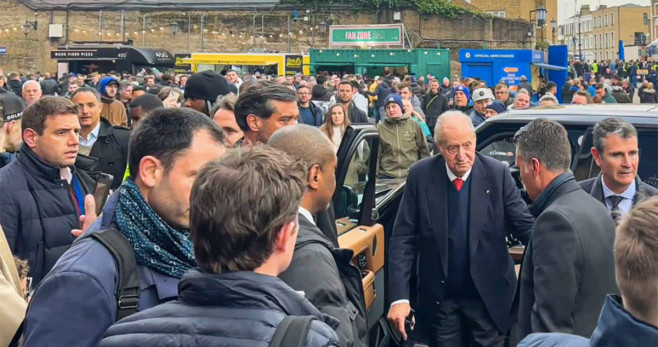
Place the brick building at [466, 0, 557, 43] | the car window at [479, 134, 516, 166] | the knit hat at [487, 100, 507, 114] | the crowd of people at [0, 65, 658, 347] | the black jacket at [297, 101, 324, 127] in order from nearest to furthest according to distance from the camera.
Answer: the crowd of people at [0, 65, 658, 347]
the car window at [479, 134, 516, 166]
the knit hat at [487, 100, 507, 114]
the black jacket at [297, 101, 324, 127]
the brick building at [466, 0, 557, 43]

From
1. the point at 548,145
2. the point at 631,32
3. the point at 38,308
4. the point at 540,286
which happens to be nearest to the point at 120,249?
the point at 38,308

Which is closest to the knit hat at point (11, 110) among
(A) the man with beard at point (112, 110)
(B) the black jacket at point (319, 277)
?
(A) the man with beard at point (112, 110)

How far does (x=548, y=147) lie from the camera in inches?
156

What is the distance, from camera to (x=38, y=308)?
234cm

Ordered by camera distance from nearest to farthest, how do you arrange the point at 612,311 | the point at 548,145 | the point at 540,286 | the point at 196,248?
the point at 612,311, the point at 196,248, the point at 540,286, the point at 548,145

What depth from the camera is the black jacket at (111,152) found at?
689cm

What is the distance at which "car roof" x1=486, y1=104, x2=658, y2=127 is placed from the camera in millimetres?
5250

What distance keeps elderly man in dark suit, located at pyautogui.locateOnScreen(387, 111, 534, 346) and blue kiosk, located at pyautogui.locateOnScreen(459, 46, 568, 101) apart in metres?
21.9

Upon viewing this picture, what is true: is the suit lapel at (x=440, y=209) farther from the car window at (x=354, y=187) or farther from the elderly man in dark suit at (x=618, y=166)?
the elderly man in dark suit at (x=618, y=166)

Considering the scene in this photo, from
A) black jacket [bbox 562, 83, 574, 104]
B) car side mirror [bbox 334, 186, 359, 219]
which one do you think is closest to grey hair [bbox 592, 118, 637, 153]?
car side mirror [bbox 334, 186, 359, 219]

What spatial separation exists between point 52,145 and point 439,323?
256 centimetres

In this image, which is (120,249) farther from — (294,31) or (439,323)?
(294,31)

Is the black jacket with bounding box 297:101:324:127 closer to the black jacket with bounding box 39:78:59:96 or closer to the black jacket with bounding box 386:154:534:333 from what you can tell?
the black jacket with bounding box 386:154:534:333

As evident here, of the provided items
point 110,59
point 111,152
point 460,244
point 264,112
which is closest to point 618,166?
point 460,244
